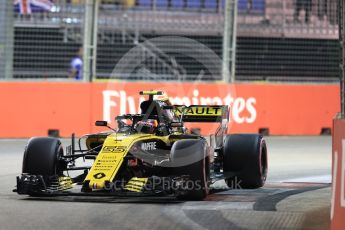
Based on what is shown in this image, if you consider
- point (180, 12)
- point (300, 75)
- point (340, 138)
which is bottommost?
point (340, 138)

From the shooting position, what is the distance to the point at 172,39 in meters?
19.3

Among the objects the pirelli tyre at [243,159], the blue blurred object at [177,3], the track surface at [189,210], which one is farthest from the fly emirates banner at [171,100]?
the pirelli tyre at [243,159]

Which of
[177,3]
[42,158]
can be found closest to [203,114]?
[42,158]

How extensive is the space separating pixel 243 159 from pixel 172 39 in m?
9.57

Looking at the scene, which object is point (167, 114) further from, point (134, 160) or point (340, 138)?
point (340, 138)

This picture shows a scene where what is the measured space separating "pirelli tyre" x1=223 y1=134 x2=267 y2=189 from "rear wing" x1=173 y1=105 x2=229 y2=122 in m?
0.66

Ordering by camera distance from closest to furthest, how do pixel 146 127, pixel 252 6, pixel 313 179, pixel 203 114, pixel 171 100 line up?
pixel 146 127 < pixel 203 114 < pixel 313 179 < pixel 171 100 < pixel 252 6

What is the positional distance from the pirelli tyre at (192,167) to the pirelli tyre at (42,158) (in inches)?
56.9

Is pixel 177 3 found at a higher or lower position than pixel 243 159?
higher

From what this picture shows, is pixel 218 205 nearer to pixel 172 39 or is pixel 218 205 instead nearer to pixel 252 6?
pixel 172 39

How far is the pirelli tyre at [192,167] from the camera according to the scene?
8.89m

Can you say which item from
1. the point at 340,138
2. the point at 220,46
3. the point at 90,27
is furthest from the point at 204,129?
the point at 340,138

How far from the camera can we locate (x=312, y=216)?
797cm

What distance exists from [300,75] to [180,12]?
354 centimetres
